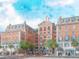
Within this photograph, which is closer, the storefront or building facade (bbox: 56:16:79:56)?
building facade (bbox: 56:16:79:56)

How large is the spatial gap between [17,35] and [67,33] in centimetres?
126

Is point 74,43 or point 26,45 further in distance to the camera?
point 26,45

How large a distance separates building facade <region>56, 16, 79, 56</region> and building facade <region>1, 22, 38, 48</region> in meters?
0.61

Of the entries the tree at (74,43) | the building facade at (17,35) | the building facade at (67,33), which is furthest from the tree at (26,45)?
the tree at (74,43)

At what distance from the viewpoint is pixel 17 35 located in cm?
736

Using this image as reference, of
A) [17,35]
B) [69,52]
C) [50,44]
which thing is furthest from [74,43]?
[17,35]

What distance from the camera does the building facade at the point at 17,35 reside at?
7.18m

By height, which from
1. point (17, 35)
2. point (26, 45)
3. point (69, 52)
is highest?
point (17, 35)

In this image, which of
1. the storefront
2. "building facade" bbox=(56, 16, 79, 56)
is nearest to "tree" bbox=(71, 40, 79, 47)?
"building facade" bbox=(56, 16, 79, 56)

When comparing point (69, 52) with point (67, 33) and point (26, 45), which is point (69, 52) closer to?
point (67, 33)

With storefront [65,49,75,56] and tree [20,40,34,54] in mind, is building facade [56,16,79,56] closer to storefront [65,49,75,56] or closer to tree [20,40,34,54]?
storefront [65,49,75,56]

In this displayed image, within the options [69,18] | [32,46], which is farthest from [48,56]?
[69,18]

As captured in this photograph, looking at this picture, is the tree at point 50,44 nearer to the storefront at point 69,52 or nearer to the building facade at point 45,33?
the building facade at point 45,33

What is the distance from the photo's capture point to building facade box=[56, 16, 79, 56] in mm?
7027
